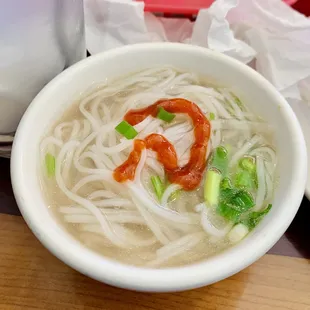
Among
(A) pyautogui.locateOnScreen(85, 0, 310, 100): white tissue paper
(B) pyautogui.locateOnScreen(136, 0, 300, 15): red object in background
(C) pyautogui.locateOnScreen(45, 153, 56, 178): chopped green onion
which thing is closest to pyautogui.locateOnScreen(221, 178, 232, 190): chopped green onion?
(C) pyautogui.locateOnScreen(45, 153, 56, 178): chopped green onion

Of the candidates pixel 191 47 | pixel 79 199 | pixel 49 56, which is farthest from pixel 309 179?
pixel 49 56

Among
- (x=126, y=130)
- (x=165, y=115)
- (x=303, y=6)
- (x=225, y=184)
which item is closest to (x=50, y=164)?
(x=126, y=130)

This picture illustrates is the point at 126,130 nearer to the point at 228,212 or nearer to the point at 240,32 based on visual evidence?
the point at 228,212

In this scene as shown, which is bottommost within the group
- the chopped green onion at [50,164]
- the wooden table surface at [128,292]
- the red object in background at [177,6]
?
the wooden table surface at [128,292]

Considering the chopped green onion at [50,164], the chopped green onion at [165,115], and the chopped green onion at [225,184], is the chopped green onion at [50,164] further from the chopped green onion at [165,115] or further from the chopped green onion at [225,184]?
the chopped green onion at [225,184]

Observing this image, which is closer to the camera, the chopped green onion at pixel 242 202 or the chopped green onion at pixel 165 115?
the chopped green onion at pixel 242 202

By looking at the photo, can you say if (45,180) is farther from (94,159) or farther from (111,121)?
(111,121)

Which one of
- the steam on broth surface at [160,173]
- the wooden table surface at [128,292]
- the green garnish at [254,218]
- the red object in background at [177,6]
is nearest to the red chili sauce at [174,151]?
the steam on broth surface at [160,173]
